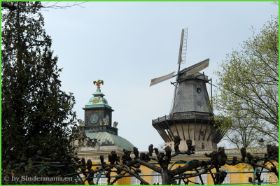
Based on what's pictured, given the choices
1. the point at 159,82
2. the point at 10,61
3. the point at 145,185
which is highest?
the point at 159,82

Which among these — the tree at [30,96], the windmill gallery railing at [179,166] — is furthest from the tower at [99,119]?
the windmill gallery railing at [179,166]

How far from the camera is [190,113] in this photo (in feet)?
A: 209

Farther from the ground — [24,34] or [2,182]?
[24,34]

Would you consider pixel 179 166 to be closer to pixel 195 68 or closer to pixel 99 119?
pixel 195 68

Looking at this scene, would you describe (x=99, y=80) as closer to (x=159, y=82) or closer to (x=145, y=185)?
(x=159, y=82)

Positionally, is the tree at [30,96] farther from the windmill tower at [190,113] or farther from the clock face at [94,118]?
the clock face at [94,118]

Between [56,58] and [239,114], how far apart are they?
18.7 meters

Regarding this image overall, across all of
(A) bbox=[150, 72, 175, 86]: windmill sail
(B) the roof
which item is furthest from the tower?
(A) bbox=[150, 72, 175, 86]: windmill sail

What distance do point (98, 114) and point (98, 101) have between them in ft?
9.99

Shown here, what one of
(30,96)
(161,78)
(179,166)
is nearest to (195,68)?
(161,78)

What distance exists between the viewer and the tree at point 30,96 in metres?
10.7

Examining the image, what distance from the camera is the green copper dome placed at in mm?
93188

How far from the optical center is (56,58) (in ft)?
40.8

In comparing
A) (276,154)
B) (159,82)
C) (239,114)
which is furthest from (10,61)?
(159,82)
